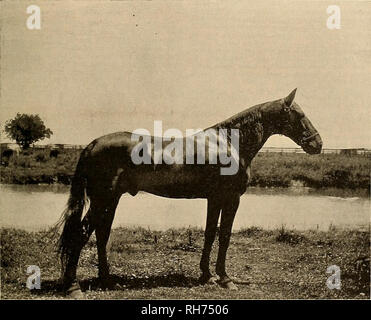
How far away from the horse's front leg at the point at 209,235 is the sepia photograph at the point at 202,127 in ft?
0.09

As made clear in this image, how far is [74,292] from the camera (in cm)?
559

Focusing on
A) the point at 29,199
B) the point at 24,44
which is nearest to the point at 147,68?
the point at 24,44

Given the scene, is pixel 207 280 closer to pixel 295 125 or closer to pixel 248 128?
pixel 248 128

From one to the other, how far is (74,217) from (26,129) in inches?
58.2

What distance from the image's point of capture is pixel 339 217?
6.56 m

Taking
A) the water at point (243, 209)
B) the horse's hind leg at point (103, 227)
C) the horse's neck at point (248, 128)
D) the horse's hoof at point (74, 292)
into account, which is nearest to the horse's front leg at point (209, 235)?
the water at point (243, 209)

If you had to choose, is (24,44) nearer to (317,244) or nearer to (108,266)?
(108,266)

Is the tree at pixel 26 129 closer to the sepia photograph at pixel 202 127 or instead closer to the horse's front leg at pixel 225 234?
the sepia photograph at pixel 202 127

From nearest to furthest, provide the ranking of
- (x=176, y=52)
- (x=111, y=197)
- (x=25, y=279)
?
(x=111, y=197)
(x=25, y=279)
(x=176, y=52)

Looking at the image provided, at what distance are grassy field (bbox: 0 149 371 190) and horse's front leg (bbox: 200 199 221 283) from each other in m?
1.01

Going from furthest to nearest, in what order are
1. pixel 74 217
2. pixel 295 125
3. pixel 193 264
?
pixel 193 264
pixel 295 125
pixel 74 217

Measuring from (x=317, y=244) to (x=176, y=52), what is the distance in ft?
10.3

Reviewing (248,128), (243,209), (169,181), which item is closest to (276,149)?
(248,128)

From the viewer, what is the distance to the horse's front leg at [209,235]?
5.88m
